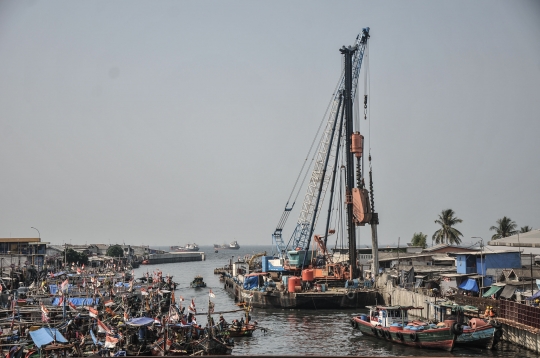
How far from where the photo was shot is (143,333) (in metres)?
50.2

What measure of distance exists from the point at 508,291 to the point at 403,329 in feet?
40.2

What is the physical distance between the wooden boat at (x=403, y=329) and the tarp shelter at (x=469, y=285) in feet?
42.5

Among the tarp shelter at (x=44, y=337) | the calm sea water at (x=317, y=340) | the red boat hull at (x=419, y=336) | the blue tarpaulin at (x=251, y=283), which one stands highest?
the blue tarpaulin at (x=251, y=283)

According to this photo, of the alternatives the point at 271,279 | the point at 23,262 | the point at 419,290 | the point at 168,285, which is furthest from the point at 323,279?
the point at 23,262

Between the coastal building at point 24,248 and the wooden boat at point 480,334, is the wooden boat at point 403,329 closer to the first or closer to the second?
the wooden boat at point 480,334

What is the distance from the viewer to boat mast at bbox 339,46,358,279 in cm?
9256

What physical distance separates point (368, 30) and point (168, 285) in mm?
54222

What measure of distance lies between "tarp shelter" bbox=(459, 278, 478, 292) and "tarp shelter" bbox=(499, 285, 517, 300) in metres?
7.38

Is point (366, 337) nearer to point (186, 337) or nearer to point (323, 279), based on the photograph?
point (186, 337)

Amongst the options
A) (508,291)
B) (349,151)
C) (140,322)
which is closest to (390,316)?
(508,291)

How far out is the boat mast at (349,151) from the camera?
92562 millimetres

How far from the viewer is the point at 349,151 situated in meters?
95.2

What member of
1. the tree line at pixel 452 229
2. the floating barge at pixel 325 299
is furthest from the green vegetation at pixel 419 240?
the floating barge at pixel 325 299

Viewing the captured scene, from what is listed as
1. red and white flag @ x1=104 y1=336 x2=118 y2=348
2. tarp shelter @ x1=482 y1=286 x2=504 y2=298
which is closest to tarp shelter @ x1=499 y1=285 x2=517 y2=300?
tarp shelter @ x1=482 y1=286 x2=504 y2=298
